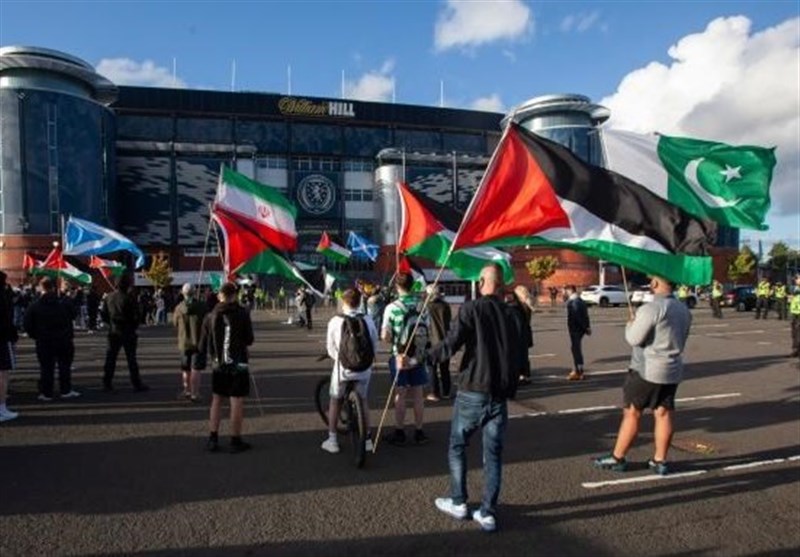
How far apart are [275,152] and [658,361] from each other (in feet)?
246

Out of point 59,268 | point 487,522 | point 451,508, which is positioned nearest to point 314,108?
point 59,268

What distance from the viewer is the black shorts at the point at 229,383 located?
7074mm

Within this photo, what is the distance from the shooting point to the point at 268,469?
6.44 meters

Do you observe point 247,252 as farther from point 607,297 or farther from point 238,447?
point 607,297

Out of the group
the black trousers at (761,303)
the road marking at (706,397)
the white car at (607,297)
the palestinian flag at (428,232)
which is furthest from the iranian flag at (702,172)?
the white car at (607,297)

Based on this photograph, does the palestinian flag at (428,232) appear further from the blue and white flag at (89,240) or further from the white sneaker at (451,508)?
the blue and white flag at (89,240)

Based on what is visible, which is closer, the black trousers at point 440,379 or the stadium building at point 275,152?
the black trousers at point 440,379

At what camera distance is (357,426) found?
6.62m

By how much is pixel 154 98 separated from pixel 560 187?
253 feet

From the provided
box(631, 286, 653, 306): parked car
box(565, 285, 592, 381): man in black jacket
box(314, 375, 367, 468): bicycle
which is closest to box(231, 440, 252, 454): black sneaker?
box(314, 375, 367, 468): bicycle

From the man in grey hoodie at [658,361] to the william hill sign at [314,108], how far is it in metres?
75.3

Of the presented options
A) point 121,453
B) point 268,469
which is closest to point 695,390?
point 268,469

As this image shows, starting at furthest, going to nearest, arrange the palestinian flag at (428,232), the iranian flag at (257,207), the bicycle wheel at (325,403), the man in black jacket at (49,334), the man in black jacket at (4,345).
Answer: the palestinian flag at (428,232), the iranian flag at (257,207), the man in black jacket at (49,334), the man in black jacket at (4,345), the bicycle wheel at (325,403)

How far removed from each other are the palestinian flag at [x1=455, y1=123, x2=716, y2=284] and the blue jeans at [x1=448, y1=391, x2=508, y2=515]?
173 cm
